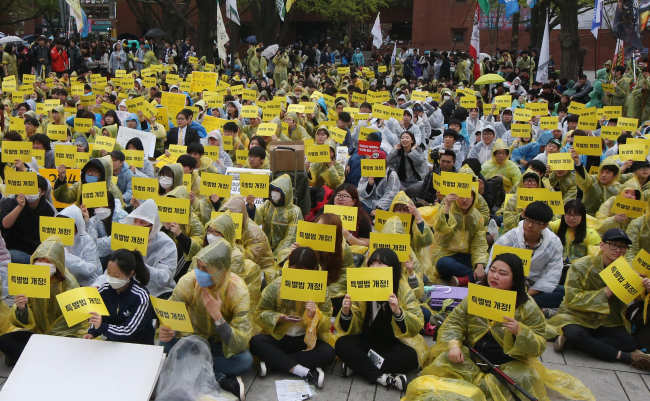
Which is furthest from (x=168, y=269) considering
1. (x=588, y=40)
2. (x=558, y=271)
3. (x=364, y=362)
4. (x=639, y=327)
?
(x=588, y=40)

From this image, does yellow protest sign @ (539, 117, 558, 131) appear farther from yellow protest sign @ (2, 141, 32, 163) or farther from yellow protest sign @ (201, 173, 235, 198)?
yellow protest sign @ (2, 141, 32, 163)

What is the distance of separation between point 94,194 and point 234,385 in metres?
2.86

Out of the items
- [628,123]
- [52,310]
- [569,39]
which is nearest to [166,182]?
[52,310]

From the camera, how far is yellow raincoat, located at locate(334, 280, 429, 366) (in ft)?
16.0

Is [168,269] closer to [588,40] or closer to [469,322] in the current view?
[469,322]

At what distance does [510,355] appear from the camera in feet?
14.8

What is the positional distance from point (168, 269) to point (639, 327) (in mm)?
4140

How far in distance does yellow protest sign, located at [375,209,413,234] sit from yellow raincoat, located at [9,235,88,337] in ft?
9.59

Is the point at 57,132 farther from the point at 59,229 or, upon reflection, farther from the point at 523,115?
the point at 523,115

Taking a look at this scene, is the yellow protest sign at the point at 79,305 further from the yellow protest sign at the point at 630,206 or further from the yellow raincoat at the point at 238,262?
the yellow protest sign at the point at 630,206

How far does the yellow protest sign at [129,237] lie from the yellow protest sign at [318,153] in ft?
13.2

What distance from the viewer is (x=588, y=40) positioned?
41000 millimetres

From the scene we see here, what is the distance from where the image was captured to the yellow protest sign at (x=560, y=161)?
8227 mm

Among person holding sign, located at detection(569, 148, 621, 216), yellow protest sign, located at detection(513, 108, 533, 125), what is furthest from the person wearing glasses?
yellow protest sign, located at detection(513, 108, 533, 125)
